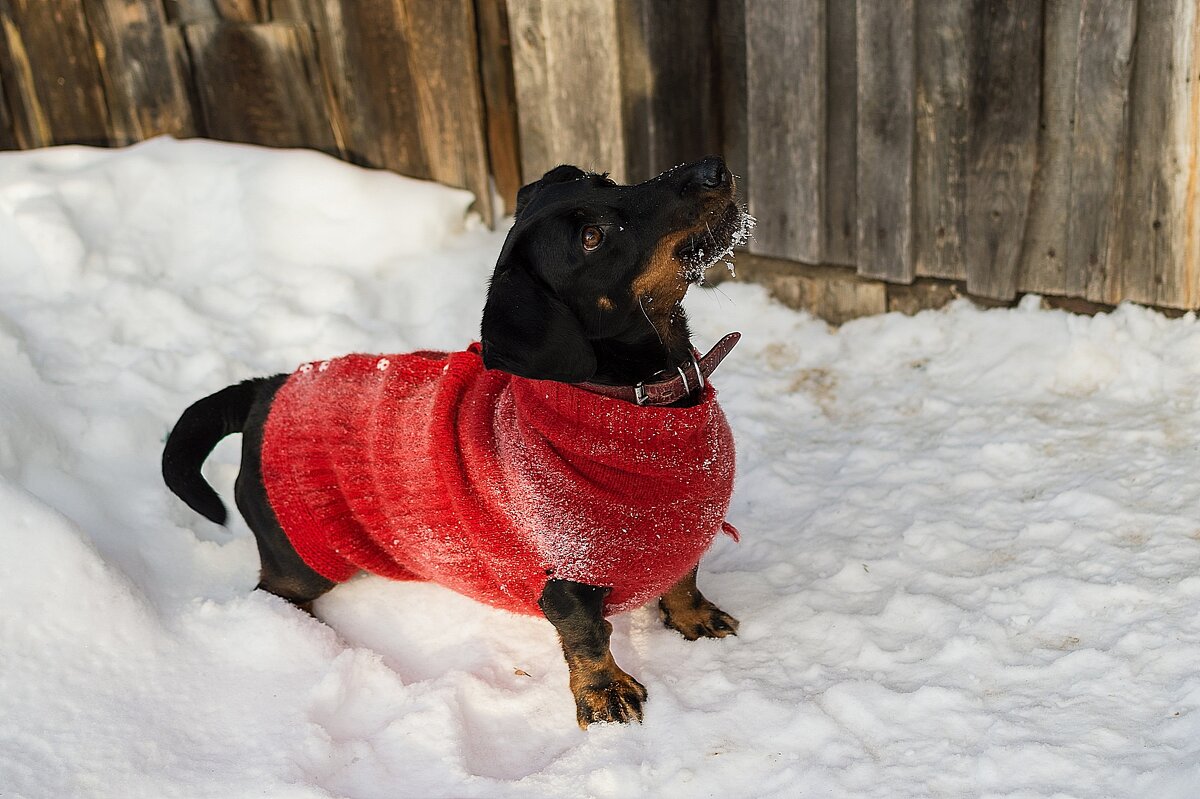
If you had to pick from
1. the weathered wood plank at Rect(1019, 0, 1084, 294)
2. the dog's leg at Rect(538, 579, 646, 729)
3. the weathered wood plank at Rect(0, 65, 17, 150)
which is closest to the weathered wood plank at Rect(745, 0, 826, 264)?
the weathered wood plank at Rect(1019, 0, 1084, 294)

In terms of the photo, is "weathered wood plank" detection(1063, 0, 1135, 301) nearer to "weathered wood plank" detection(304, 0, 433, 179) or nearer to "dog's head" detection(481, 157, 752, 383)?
"dog's head" detection(481, 157, 752, 383)

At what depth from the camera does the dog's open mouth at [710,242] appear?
2.56m

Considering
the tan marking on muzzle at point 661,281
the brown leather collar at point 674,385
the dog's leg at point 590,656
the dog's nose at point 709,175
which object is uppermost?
the dog's nose at point 709,175

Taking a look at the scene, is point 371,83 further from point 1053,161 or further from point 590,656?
point 590,656

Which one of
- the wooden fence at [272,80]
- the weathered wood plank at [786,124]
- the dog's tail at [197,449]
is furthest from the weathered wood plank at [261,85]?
the dog's tail at [197,449]

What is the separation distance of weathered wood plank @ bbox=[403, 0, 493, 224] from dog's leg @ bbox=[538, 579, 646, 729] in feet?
9.09

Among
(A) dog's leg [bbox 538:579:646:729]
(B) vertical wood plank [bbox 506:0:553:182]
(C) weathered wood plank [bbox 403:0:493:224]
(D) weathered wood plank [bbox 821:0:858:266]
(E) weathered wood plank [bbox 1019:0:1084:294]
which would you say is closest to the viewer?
(A) dog's leg [bbox 538:579:646:729]

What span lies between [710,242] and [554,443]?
0.57 metres

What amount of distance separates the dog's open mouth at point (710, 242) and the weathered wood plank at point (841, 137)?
75.3 inches

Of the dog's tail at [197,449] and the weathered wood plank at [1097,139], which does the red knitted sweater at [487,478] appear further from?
the weathered wood plank at [1097,139]

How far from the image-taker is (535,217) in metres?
2.61

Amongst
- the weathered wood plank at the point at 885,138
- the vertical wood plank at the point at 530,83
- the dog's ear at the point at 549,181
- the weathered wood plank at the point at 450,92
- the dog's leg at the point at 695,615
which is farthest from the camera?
the weathered wood plank at the point at 450,92

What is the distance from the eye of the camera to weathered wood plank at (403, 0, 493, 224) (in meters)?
4.84

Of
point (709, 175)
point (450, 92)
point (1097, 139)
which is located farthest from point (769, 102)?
point (709, 175)
